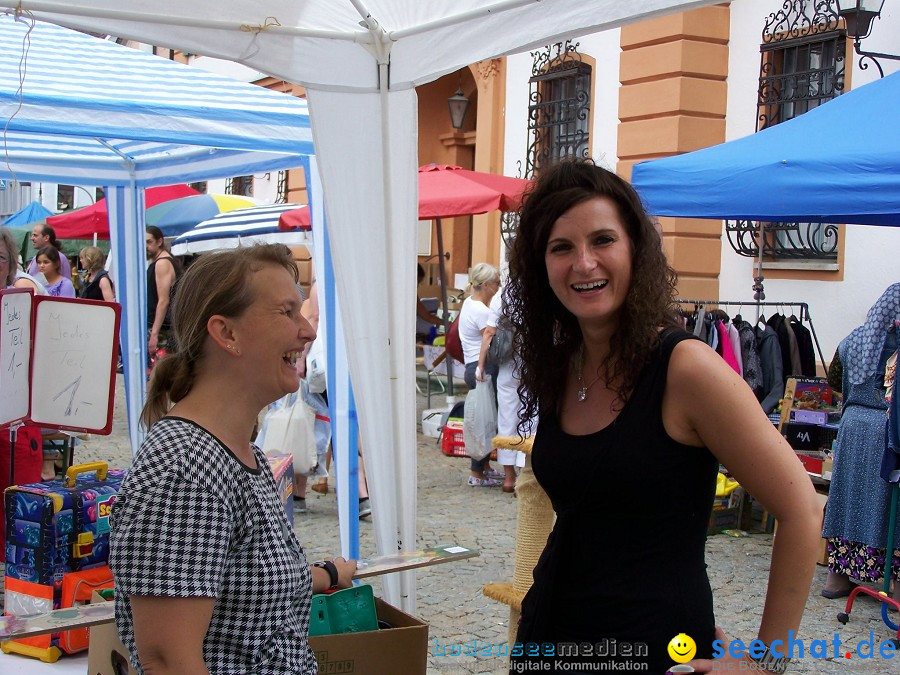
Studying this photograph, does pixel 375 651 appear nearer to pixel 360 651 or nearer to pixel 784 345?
pixel 360 651

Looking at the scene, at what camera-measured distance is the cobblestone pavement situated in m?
4.36

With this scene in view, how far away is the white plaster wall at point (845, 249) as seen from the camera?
8.38 m

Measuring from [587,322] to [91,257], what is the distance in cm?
1109

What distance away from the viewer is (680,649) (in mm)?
1715

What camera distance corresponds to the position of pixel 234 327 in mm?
1866

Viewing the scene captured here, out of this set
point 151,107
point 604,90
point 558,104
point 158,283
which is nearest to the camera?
point 151,107

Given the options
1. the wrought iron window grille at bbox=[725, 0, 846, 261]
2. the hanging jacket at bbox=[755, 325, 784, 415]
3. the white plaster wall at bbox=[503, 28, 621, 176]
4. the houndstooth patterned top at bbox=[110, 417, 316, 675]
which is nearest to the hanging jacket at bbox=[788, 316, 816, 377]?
the hanging jacket at bbox=[755, 325, 784, 415]

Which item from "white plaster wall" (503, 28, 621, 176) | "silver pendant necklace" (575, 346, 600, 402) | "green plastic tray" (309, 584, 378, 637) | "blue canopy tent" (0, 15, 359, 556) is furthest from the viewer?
"white plaster wall" (503, 28, 621, 176)

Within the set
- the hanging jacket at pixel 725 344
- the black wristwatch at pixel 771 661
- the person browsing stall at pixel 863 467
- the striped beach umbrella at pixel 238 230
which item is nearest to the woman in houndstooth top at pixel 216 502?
the black wristwatch at pixel 771 661

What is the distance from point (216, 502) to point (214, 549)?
0.08m

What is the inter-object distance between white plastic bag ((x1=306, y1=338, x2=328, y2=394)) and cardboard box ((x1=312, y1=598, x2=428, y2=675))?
409cm

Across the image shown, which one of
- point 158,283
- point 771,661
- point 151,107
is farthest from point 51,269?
point 771,661

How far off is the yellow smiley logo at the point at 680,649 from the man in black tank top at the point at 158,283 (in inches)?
321

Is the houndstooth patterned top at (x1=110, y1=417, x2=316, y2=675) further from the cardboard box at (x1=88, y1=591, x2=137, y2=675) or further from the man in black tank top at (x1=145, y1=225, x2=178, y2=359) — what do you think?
the man in black tank top at (x1=145, y1=225, x2=178, y2=359)
